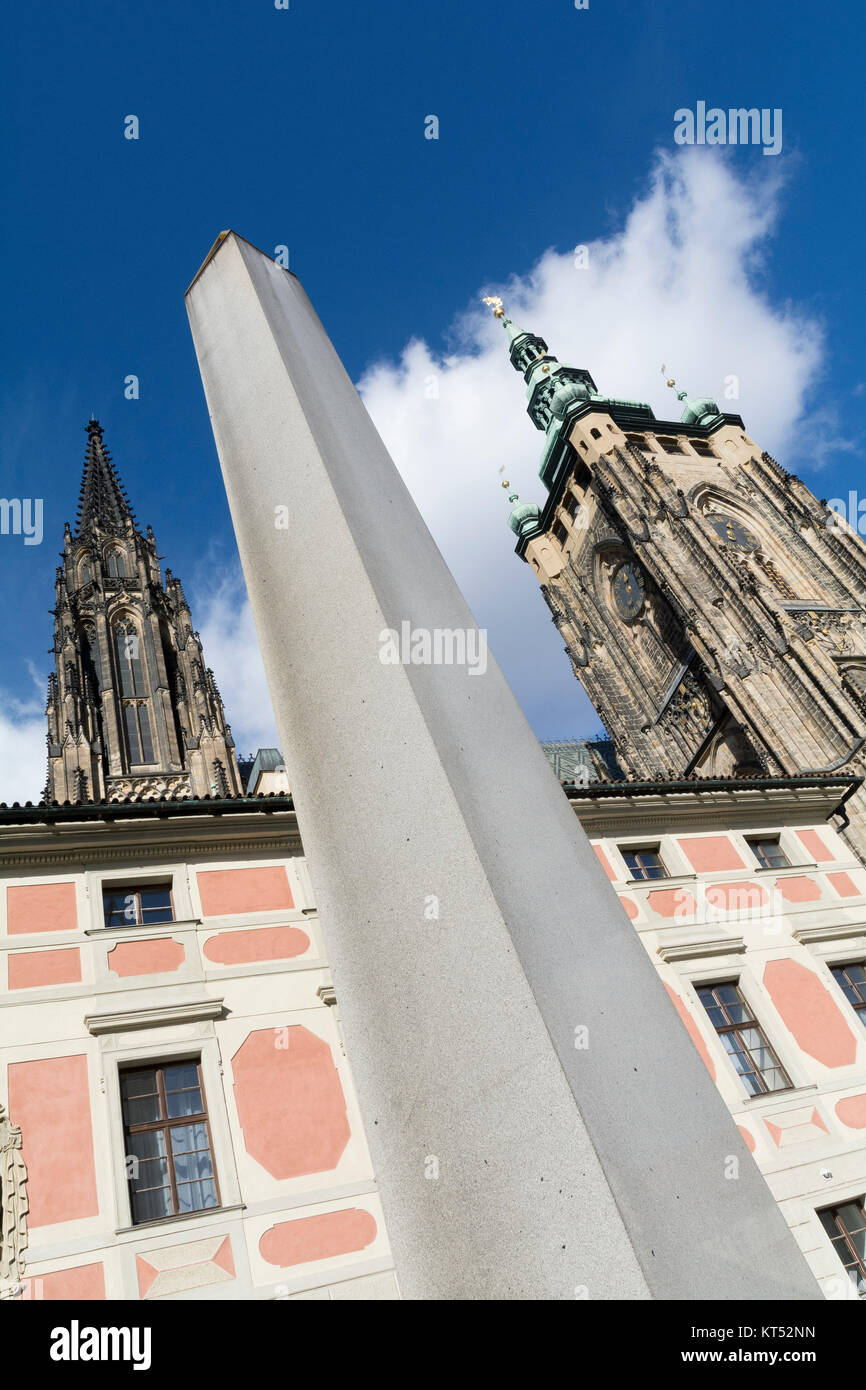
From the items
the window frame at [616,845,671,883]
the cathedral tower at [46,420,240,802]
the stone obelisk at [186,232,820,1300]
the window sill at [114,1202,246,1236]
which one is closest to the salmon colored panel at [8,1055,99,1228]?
the window sill at [114,1202,246,1236]

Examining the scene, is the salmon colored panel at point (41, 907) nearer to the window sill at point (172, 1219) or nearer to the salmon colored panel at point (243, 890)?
the salmon colored panel at point (243, 890)

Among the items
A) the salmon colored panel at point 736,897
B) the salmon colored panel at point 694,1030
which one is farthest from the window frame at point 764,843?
the salmon colored panel at point 694,1030

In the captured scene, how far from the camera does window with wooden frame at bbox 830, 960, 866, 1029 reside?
13.3 metres

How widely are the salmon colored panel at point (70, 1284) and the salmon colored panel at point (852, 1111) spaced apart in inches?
349

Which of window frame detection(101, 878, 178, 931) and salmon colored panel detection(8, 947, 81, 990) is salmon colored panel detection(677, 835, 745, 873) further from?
salmon colored panel detection(8, 947, 81, 990)

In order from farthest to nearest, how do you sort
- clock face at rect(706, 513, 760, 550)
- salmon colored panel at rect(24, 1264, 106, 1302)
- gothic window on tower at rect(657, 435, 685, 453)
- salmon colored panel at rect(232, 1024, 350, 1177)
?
gothic window on tower at rect(657, 435, 685, 453) → clock face at rect(706, 513, 760, 550) → salmon colored panel at rect(232, 1024, 350, 1177) → salmon colored panel at rect(24, 1264, 106, 1302)

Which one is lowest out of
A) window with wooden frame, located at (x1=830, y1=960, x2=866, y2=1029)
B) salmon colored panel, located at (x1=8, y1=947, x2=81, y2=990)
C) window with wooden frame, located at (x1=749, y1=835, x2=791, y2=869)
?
window with wooden frame, located at (x1=830, y1=960, x2=866, y2=1029)

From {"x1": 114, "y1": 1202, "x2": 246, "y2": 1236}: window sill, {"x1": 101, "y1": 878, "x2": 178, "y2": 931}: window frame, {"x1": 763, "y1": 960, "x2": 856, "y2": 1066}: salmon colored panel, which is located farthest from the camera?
{"x1": 763, "y1": 960, "x2": 856, "y2": 1066}: salmon colored panel

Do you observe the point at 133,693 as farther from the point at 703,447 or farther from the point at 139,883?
the point at 139,883

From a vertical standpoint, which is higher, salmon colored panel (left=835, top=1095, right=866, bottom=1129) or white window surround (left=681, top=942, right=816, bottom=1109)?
white window surround (left=681, top=942, right=816, bottom=1109)

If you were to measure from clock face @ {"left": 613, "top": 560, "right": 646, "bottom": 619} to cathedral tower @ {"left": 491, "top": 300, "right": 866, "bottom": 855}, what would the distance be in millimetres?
101

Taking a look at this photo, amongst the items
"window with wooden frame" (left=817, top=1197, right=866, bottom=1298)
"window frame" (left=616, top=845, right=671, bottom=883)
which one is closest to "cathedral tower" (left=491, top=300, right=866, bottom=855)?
"window frame" (left=616, top=845, right=671, bottom=883)

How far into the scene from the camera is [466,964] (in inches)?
81.9

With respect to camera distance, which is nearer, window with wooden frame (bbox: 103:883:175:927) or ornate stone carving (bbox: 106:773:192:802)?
window with wooden frame (bbox: 103:883:175:927)
